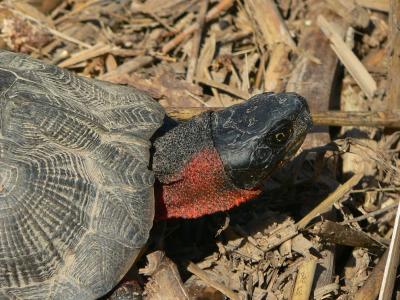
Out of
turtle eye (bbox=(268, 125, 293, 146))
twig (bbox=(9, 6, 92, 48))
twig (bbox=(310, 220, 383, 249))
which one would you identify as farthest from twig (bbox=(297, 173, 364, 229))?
twig (bbox=(9, 6, 92, 48))

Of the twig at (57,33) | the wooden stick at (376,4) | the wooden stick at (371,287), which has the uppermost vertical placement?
the wooden stick at (376,4)

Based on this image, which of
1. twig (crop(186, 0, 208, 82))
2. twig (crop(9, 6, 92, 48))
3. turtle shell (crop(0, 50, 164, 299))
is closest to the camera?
turtle shell (crop(0, 50, 164, 299))

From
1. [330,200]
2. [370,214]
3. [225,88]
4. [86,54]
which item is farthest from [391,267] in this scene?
[86,54]

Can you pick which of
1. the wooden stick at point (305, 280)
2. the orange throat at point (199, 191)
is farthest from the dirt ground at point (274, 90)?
the orange throat at point (199, 191)

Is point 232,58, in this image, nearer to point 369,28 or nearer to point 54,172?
point 369,28

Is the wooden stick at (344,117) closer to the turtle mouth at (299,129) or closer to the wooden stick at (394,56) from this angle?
the wooden stick at (394,56)

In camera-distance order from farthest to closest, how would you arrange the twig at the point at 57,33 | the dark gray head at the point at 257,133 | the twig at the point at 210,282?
the twig at the point at 57,33
the twig at the point at 210,282
the dark gray head at the point at 257,133

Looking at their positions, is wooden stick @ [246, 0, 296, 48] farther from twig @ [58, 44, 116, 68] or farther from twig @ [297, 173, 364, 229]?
twig @ [297, 173, 364, 229]
